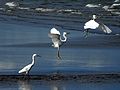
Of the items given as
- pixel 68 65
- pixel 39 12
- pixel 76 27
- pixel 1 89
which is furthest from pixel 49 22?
pixel 1 89

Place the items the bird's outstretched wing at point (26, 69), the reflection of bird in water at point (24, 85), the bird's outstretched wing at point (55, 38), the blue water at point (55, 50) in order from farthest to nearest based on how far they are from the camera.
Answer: the bird's outstretched wing at point (55, 38) → the bird's outstretched wing at point (26, 69) → the blue water at point (55, 50) → the reflection of bird in water at point (24, 85)

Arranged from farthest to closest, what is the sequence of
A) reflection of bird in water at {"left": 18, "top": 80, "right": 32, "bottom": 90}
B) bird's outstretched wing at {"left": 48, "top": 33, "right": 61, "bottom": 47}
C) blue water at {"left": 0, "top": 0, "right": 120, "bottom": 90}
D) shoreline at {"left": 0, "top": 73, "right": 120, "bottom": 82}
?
1. bird's outstretched wing at {"left": 48, "top": 33, "right": 61, "bottom": 47}
2. shoreline at {"left": 0, "top": 73, "right": 120, "bottom": 82}
3. blue water at {"left": 0, "top": 0, "right": 120, "bottom": 90}
4. reflection of bird in water at {"left": 18, "top": 80, "right": 32, "bottom": 90}

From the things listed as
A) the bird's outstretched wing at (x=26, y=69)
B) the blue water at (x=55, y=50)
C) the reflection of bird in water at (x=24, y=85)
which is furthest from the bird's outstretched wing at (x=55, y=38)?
the reflection of bird in water at (x=24, y=85)

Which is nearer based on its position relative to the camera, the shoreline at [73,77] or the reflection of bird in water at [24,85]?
the reflection of bird in water at [24,85]

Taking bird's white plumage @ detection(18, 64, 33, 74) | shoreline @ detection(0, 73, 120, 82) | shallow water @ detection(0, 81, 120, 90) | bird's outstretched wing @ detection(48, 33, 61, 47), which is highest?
bird's outstretched wing @ detection(48, 33, 61, 47)

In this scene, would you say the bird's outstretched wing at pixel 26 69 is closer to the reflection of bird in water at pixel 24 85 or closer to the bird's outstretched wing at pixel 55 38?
the reflection of bird in water at pixel 24 85

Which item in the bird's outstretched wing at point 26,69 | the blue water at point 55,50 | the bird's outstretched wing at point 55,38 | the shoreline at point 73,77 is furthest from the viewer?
the bird's outstretched wing at point 55,38

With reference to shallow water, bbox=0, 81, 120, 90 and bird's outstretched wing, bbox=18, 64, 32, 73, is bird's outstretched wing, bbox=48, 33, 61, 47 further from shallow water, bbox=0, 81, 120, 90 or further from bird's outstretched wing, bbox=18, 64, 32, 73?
shallow water, bbox=0, 81, 120, 90

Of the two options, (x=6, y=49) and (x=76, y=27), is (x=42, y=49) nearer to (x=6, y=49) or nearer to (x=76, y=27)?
(x=6, y=49)

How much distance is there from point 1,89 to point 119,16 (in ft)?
71.6

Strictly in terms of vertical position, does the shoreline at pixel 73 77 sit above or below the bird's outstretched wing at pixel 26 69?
below

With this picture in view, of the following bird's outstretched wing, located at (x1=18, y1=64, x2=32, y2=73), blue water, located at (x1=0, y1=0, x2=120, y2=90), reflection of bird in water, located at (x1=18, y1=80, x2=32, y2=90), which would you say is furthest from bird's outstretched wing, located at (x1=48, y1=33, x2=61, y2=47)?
reflection of bird in water, located at (x1=18, y1=80, x2=32, y2=90)

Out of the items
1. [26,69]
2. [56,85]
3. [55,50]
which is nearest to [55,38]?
[55,50]

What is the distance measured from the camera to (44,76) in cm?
1738
